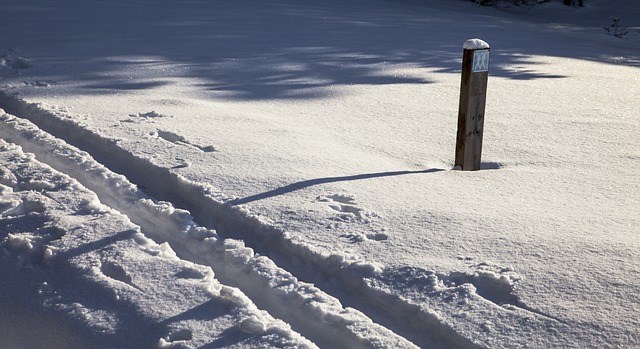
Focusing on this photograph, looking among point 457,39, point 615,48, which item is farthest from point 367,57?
point 615,48

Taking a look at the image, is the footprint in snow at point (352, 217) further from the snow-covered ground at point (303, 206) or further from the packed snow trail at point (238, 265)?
the packed snow trail at point (238, 265)

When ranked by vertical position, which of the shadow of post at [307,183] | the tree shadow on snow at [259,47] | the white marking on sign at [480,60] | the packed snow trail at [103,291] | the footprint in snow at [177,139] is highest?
the white marking on sign at [480,60]

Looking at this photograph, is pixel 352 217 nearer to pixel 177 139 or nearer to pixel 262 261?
pixel 262 261

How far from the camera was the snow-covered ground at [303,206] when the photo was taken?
2.75 m

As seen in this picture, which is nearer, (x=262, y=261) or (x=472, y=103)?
(x=262, y=261)

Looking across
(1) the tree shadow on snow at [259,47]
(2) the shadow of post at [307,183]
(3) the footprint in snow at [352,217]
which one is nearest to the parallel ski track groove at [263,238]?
(2) the shadow of post at [307,183]

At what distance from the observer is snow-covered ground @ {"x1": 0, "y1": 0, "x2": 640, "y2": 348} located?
2754 millimetres

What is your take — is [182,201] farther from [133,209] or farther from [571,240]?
[571,240]

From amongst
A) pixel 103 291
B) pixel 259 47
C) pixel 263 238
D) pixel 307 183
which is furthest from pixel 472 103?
pixel 259 47

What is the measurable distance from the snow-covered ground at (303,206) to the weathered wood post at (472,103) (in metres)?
0.12

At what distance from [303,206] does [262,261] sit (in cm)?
61

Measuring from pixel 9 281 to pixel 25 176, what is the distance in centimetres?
120

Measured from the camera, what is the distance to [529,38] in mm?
11344

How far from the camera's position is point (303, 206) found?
147 inches
